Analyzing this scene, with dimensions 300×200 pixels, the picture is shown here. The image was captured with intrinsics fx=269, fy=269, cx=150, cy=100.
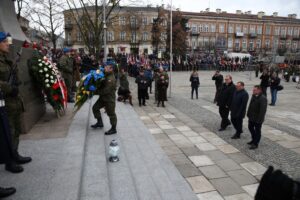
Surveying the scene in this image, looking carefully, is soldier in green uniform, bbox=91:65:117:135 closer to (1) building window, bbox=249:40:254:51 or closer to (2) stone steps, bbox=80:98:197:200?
(2) stone steps, bbox=80:98:197:200

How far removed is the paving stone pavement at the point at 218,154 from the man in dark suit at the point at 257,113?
339mm

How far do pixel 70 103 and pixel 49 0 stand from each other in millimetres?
16494

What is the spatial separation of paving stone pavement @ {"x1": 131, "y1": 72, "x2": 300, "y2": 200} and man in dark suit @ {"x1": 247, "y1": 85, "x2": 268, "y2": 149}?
34 centimetres

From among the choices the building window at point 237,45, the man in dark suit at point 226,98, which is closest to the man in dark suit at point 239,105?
the man in dark suit at point 226,98

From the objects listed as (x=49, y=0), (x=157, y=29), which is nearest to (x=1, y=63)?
(x=49, y=0)

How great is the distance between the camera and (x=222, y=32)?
66.1 metres

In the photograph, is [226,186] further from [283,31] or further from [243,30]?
[283,31]

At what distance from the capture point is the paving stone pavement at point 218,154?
15.6 feet

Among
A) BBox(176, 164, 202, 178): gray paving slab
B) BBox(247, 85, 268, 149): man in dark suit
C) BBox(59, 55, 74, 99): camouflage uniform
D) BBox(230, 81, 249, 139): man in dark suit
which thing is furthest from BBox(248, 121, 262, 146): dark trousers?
BBox(59, 55, 74, 99): camouflage uniform

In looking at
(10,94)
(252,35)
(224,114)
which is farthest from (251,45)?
(10,94)

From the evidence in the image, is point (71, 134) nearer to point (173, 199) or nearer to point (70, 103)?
point (173, 199)

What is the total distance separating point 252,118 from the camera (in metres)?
6.61

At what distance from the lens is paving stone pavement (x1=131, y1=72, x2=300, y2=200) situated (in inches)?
187

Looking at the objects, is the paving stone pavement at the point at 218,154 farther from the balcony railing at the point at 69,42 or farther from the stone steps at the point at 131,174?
the balcony railing at the point at 69,42
